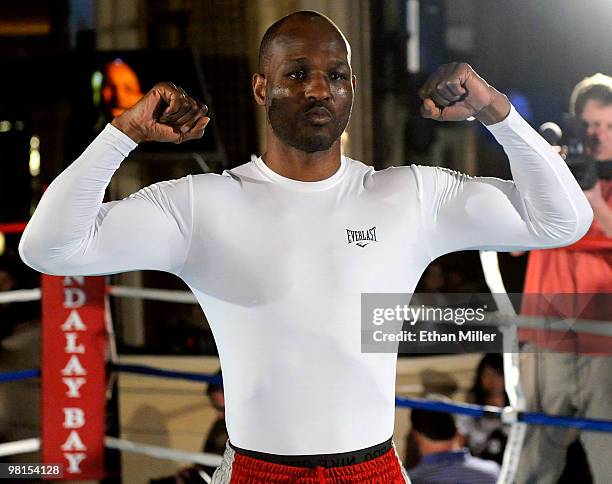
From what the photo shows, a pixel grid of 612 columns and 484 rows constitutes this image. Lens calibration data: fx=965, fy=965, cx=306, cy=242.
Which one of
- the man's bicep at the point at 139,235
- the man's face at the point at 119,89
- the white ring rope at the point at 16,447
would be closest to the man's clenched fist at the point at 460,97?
the man's bicep at the point at 139,235

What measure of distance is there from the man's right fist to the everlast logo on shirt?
0.25 meters

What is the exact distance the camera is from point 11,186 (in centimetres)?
464

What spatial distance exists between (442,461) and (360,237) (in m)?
1.45

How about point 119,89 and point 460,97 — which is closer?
point 460,97

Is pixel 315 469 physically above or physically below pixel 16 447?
above

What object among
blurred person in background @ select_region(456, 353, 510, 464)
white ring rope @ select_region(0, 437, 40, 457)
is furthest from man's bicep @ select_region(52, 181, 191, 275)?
blurred person in background @ select_region(456, 353, 510, 464)

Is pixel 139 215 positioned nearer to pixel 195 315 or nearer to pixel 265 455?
pixel 265 455

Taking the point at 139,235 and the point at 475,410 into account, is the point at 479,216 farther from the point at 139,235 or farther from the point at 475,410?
the point at 475,410

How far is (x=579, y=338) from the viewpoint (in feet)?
7.89

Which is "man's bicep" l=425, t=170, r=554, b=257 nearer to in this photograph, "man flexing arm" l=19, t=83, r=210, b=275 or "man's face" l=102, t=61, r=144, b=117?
"man flexing arm" l=19, t=83, r=210, b=275

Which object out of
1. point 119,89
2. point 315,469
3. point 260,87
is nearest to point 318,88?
point 260,87

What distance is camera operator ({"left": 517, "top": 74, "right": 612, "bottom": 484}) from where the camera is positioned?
7.67 ft

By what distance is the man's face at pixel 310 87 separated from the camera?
127 centimetres

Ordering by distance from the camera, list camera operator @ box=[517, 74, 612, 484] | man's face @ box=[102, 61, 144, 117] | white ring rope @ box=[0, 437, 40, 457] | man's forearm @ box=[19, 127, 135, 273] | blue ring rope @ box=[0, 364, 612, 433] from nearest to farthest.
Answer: man's forearm @ box=[19, 127, 135, 273] < blue ring rope @ box=[0, 364, 612, 433] < camera operator @ box=[517, 74, 612, 484] < white ring rope @ box=[0, 437, 40, 457] < man's face @ box=[102, 61, 144, 117]
